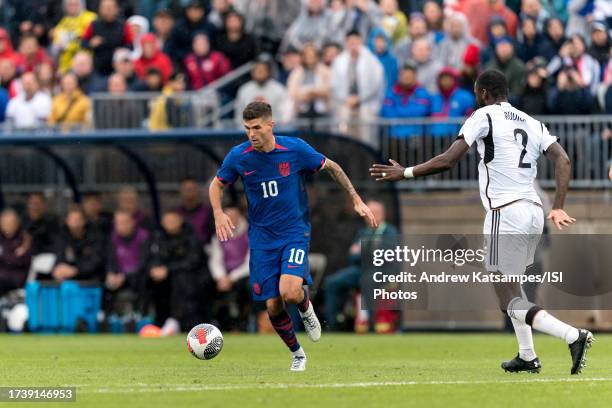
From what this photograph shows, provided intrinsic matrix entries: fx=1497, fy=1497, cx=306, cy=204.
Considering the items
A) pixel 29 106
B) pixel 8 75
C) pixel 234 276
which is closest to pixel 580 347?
pixel 234 276

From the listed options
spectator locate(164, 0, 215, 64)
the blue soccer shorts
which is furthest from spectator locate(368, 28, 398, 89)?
the blue soccer shorts

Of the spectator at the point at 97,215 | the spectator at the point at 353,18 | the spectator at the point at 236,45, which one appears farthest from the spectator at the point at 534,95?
the spectator at the point at 97,215

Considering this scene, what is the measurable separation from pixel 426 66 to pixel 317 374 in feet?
35.8

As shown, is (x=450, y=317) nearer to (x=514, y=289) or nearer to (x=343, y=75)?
(x=343, y=75)

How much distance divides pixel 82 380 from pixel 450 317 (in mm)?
10416

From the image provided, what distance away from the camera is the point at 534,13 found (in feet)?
73.1

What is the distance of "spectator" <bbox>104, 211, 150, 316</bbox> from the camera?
71.7 ft

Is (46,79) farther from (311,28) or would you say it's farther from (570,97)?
(570,97)

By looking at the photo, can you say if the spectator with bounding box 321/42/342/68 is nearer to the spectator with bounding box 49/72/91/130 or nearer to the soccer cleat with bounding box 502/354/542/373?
the spectator with bounding box 49/72/91/130

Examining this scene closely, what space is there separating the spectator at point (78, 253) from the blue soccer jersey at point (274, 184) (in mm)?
9320

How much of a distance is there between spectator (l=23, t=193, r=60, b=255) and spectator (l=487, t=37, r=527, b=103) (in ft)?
23.2

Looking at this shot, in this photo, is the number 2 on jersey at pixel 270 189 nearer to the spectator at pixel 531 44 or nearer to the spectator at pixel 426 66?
the spectator at pixel 426 66

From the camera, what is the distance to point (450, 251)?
15828mm

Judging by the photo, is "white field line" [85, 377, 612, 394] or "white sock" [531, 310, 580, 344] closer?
"white field line" [85, 377, 612, 394]
